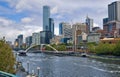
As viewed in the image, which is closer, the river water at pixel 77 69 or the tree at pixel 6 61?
the tree at pixel 6 61

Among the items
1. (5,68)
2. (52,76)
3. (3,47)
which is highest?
(3,47)

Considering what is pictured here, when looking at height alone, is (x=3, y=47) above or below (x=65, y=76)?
above

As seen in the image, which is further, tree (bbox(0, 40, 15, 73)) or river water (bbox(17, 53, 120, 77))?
river water (bbox(17, 53, 120, 77))

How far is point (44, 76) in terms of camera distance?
2432 inches

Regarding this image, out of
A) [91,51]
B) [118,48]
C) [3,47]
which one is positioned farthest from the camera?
[91,51]

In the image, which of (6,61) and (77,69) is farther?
(77,69)

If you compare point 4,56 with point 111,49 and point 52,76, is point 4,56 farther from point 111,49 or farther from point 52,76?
point 111,49

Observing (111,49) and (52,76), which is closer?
(52,76)

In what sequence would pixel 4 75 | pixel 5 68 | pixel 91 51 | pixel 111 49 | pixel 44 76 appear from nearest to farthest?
pixel 4 75 → pixel 5 68 → pixel 44 76 → pixel 111 49 → pixel 91 51

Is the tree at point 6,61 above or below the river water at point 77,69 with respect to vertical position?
above

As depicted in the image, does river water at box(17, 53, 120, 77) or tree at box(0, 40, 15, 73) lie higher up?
tree at box(0, 40, 15, 73)

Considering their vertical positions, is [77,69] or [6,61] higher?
[6,61]

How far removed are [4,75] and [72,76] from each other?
156 ft

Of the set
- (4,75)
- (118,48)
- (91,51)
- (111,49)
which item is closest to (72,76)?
(4,75)
